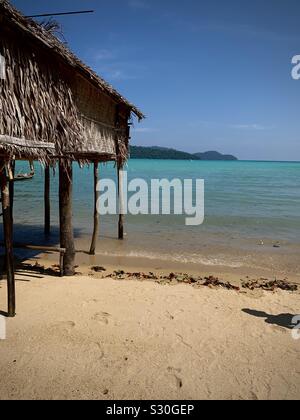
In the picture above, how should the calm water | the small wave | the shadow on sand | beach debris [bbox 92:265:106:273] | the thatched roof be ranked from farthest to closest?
the calm water < the small wave < beach debris [bbox 92:265:106:273] < the shadow on sand < the thatched roof

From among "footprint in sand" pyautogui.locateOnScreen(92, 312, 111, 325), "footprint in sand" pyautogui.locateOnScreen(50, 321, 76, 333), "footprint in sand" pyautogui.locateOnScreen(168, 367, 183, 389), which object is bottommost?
"footprint in sand" pyautogui.locateOnScreen(168, 367, 183, 389)

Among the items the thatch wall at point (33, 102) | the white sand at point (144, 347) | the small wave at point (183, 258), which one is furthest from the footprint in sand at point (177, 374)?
the small wave at point (183, 258)

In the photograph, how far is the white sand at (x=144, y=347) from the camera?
4.36m

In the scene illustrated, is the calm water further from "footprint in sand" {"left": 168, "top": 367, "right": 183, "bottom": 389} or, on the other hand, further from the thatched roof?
"footprint in sand" {"left": 168, "top": 367, "right": 183, "bottom": 389}

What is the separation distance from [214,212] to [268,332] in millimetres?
14584

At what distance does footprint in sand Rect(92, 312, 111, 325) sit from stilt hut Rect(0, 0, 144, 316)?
140cm

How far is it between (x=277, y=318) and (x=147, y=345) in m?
2.60

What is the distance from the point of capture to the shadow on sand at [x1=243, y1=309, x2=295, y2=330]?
611 centimetres

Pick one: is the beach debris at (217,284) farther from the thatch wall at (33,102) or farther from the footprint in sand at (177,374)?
the thatch wall at (33,102)

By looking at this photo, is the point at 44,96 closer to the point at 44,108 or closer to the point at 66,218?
the point at 44,108

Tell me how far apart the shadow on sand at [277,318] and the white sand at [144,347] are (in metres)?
0.13

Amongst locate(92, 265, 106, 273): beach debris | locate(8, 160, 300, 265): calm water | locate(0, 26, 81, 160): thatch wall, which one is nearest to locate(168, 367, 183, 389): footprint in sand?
locate(0, 26, 81, 160): thatch wall

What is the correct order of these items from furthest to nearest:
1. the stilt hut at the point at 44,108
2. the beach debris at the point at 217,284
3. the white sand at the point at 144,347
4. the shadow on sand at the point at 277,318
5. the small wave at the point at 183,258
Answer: the small wave at the point at 183,258 < the beach debris at the point at 217,284 < the shadow on sand at the point at 277,318 < the stilt hut at the point at 44,108 < the white sand at the point at 144,347
